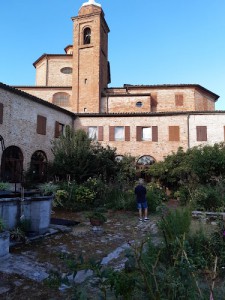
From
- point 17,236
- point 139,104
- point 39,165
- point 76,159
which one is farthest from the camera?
point 139,104

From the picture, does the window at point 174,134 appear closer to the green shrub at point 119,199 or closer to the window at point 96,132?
the window at point 96,132

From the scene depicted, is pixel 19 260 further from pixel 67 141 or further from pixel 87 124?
pixel 87 124

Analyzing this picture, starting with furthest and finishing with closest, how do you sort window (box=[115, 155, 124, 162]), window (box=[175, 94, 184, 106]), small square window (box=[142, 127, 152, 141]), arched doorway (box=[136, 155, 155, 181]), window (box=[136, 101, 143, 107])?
window (box=[175, 94, 184, 106]) < window (box=[136, 101, 143, 107]) < small square window (box=[142, 127, 152, 141]) < arched doorway (box=[136, 155, 155, 181]) < window (box=[115, 155, 124, 162])

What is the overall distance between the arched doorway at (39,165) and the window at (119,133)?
6138mm

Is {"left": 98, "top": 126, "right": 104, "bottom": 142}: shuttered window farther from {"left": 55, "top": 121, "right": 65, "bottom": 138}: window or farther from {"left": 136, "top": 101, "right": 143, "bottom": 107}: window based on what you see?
{"left": 136, "top": 101, "right": 143, "bottom": 107}: window

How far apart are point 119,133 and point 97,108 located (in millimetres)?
5721

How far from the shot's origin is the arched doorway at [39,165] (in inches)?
758

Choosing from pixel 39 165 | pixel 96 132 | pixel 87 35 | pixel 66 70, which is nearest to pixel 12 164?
pixel 39 165

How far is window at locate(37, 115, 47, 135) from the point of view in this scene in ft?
63.9

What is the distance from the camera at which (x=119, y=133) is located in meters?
23.6

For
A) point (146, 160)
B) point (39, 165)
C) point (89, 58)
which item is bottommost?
point (39, 165)

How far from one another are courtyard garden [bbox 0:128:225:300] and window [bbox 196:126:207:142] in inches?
95.4

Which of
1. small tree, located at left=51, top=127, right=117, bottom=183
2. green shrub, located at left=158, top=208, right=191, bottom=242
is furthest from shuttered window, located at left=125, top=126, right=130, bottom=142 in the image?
green shrub, located at left=158, top=208, right=191, bottom=242

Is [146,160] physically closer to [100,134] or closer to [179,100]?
[100,134]
